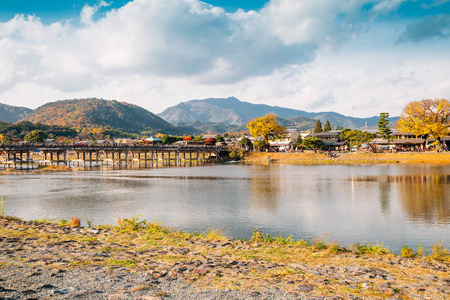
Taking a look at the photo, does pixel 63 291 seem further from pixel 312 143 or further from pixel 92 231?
pixel 312 143

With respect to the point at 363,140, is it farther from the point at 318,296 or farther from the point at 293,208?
the point at 318,296

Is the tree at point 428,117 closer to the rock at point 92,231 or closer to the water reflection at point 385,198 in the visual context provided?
the water reflection at point 385,198

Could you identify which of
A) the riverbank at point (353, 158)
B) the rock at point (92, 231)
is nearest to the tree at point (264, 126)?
the riverbank at point (353, 158)

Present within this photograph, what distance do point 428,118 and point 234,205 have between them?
2513 inches

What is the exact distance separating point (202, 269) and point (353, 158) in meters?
76.7

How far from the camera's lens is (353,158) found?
7938 cm

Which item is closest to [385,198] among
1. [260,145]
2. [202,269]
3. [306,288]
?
[306,288]

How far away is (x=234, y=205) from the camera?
2428 cm

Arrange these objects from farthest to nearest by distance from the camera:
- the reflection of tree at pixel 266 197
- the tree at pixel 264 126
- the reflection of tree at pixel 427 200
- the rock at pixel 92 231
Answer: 1. the tree at pixel 264 126
2. the reflection of tree at pixel 266 197
3. the reflection of tree at pixel 427 200
4. the rock at pixel 92 231

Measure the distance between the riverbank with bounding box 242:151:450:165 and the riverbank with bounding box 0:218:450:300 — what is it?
65.7 meters

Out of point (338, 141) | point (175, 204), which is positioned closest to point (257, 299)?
point (175, 204)

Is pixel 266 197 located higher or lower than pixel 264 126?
lower

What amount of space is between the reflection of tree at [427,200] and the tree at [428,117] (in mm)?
39633

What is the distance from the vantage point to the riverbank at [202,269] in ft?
25.0
